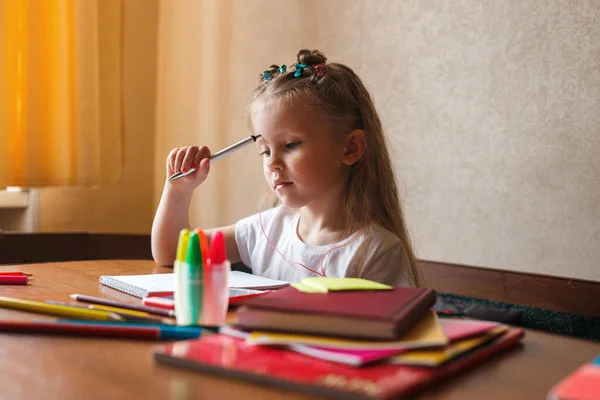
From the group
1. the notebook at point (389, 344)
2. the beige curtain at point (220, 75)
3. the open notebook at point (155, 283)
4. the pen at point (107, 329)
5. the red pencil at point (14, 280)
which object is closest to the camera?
the notebook at point (389, 344)

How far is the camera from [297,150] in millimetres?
1499

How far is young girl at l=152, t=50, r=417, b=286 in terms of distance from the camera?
1.49m

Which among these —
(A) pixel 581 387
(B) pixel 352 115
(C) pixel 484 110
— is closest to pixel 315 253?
(B) pixel 352 115

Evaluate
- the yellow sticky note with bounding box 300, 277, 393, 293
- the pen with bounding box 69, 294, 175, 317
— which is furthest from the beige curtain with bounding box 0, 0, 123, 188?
the yellow sticky note with bounding box 300, 277, 393, 293

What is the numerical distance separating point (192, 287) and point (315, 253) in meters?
0.68

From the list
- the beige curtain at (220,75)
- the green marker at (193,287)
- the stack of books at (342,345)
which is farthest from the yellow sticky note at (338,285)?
the beige curtain at (220,75)

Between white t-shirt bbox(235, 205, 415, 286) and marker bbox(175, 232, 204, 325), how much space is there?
0.58m

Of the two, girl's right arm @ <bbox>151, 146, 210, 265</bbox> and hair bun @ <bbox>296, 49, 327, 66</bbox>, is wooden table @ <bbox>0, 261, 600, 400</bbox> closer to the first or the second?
girl's right arm @ <bbox>151, 146, 210, 265</bbox>

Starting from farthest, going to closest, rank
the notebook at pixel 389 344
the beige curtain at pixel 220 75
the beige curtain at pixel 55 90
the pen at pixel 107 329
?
the beige curtain at pixel 220 75, the beige curtain at pixel 55 90, the pen at pixel 107 329, the notebook at pixel 389 344

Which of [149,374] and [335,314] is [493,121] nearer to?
[335,314]

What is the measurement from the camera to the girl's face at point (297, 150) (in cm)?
149

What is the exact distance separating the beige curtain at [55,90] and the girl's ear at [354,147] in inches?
49.5

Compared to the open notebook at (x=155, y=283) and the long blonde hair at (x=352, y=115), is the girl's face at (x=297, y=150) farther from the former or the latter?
the open notebook at (x=155, y=283)

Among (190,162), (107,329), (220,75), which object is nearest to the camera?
(107,329)
